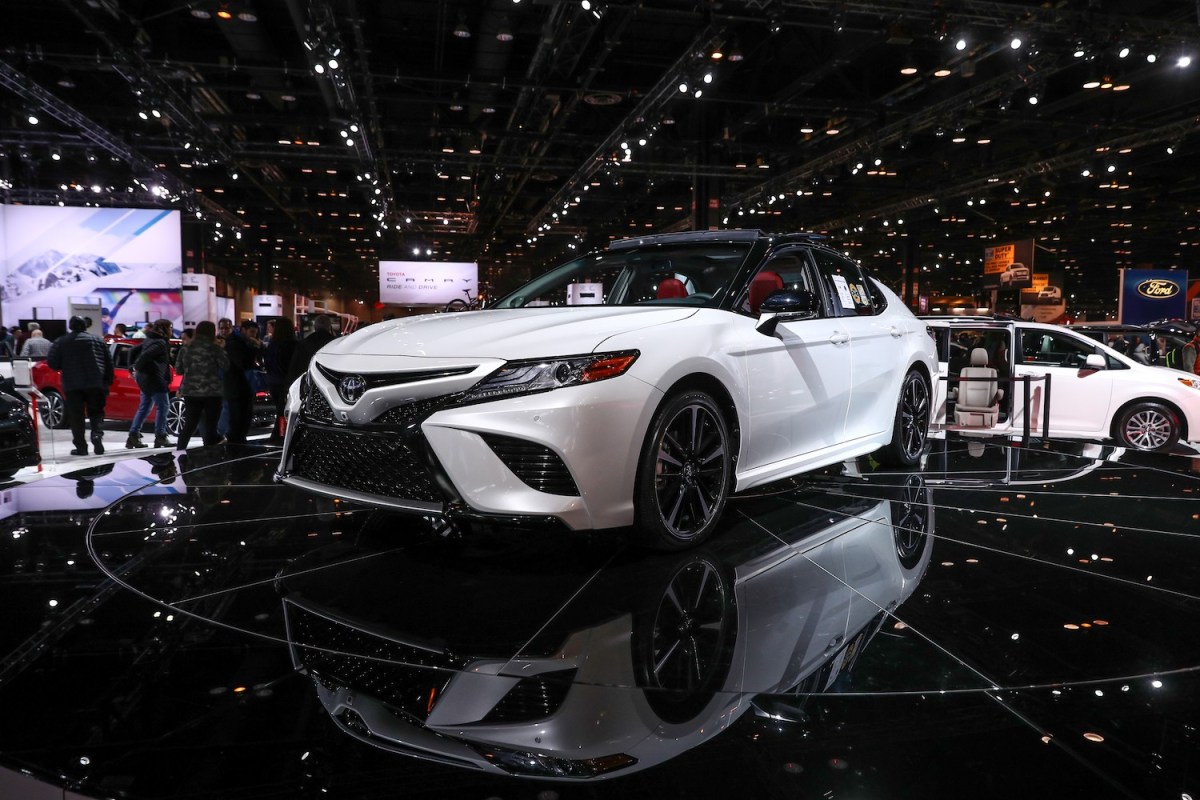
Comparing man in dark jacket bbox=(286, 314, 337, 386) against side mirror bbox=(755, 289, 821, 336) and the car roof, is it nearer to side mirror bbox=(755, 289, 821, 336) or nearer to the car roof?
the car roof

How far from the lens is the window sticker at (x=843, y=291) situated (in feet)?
13.9

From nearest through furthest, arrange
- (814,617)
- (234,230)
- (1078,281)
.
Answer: (814,617)
(234,230)
(1078,281)

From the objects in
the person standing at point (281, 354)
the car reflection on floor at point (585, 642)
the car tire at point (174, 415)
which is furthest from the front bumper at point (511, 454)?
the car tire at point (174, 415)

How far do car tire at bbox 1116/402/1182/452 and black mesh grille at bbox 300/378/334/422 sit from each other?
29.6 ft

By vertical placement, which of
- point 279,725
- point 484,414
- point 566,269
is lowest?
point 279,725

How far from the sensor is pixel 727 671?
197 centimetres

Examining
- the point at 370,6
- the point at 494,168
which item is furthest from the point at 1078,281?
the point at 370,6

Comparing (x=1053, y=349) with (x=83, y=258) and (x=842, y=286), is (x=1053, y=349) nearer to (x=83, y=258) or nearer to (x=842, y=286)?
(x=842, y=286)

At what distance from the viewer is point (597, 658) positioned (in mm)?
2031

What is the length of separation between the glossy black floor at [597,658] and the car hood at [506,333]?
2.56ft

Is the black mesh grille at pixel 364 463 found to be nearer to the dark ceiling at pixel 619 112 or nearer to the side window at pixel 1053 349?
the side window at pixel 1053 349

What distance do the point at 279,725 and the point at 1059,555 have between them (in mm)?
2792

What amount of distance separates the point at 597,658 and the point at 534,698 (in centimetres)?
26

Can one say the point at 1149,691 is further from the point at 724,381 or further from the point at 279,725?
the point at 279,725
